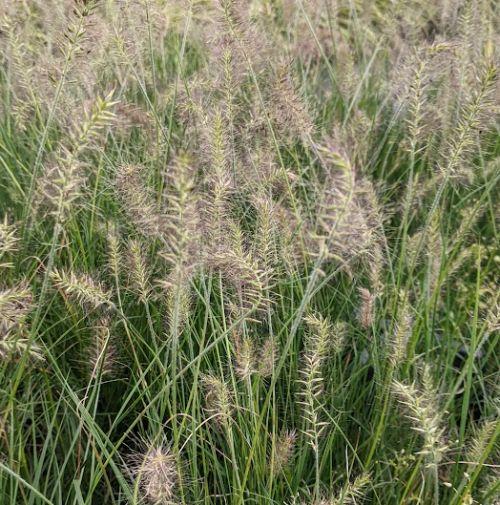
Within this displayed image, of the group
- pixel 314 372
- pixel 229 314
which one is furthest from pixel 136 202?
pixel 314 372

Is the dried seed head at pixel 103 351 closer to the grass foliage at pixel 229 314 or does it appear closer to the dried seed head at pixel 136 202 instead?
the grass foliage at pixel 229 314

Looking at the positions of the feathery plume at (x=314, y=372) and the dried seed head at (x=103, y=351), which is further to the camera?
the dried seed head at (x=103, y=351)

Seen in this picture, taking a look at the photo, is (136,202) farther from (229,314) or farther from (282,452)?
(282,452)

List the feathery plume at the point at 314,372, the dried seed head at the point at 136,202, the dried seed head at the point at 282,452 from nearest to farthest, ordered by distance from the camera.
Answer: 1. the feathery plume at the point at 314,372
2. the dried seed head at the point at 282,452
3. the dried seed head at the point at 136,202

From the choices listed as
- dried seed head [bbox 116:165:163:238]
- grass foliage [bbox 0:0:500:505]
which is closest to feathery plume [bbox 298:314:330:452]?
grass foliage [bbox 0:0:500:505]

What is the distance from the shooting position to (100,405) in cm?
198

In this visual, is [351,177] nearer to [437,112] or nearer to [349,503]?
[349,503]

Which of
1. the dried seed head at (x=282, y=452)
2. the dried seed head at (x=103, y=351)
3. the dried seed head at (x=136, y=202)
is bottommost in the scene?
the dried seed head at (x=282, y=452)

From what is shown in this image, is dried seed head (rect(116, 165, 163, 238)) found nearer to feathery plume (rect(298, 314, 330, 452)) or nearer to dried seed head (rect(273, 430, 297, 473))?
feathery plume (rect(298, 314, 330, 452))

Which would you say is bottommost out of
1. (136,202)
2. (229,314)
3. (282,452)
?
(282,452)

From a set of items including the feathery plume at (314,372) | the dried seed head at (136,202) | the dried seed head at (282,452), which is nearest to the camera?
the feathery plume at (314,372)

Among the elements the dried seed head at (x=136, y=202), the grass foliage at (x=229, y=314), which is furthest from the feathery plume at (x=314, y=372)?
the dried seed head at (x=136, y=202)

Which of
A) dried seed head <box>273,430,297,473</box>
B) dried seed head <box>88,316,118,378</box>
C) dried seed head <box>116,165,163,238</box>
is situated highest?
dried seed head <box>116,165,163,238</box>

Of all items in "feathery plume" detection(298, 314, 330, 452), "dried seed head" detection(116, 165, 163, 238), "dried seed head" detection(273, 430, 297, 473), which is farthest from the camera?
"dried seed head" detection(116, 165, 163, 238)
